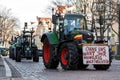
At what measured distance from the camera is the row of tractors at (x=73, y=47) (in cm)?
2258

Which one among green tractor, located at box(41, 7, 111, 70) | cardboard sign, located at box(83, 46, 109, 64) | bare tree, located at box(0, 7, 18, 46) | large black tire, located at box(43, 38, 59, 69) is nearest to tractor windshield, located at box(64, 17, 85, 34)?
green tractor, located at box(41, 7, 111, 70)

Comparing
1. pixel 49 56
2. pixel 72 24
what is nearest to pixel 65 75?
pixel 72 24

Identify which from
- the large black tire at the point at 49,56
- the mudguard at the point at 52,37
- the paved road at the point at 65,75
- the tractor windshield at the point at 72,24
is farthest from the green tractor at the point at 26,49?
the paved road at the point at 65,75

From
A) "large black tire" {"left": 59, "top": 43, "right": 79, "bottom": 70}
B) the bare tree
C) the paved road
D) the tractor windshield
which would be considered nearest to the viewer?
the paved road

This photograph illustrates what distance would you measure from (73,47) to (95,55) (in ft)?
4.63

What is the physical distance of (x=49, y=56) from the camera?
25438 millimetres

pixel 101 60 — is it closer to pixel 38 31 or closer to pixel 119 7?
pixel 119 7

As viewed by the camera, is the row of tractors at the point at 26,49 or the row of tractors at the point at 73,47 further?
the row of tractors at the point at 26,49

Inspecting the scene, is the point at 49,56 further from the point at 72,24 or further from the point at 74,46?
the point at 74,46

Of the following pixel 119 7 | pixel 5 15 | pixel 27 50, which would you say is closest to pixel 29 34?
pixel 27 50

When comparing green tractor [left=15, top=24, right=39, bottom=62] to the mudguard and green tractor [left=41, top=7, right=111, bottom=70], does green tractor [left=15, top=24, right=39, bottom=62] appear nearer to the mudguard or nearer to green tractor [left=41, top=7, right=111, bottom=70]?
the mudguard

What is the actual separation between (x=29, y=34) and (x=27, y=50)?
12.9 feet

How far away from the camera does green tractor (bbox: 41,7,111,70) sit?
2251 centimetres

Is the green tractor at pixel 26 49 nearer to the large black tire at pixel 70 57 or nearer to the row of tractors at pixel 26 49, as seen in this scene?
the row of tractors at pixel 26 49
